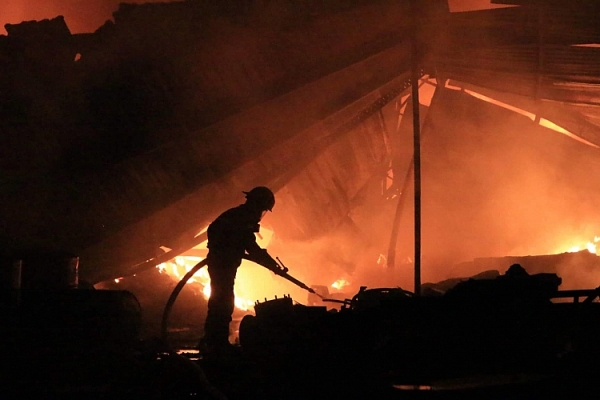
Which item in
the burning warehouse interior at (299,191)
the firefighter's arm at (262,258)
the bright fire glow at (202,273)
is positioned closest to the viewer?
the burning warehouse interior at (299,191)

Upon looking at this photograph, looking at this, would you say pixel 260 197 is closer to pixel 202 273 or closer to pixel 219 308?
pixel 219 308

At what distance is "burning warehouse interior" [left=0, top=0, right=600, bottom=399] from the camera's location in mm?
4426

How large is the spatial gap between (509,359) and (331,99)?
5.60m

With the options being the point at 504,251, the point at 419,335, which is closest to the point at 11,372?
the point at 419,335

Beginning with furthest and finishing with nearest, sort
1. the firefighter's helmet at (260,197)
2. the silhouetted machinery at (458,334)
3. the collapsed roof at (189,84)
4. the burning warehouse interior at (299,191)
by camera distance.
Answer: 1. the collapsed roof at (189,84)
2. the firefighter's helmet at (260,197)
3. the burning warehouse interior at (299,191)
4. the silhouetted machinery at (458,334)

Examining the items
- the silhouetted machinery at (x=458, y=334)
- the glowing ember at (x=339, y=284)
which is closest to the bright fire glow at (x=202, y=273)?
the glowing ember at (x=339, y=284)

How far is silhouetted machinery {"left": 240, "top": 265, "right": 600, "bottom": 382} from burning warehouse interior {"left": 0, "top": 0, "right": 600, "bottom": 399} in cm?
2

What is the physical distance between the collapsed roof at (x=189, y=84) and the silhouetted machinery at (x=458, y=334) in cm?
397

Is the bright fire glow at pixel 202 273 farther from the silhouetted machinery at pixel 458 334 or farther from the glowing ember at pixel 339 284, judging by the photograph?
the silhouetted machinery at pixel 458 334

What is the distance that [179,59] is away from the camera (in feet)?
24.8

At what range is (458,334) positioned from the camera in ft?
14.6

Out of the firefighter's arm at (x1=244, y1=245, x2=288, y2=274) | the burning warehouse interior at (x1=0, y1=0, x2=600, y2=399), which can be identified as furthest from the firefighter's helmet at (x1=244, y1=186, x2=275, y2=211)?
the burning warehouse interior at (x1=0, y1=0, x2=600, y2=399)

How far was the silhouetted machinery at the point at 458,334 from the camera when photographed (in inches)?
170

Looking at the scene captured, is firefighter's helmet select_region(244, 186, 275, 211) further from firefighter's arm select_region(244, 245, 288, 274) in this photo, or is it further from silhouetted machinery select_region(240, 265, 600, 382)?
silhouetted machinery select_region(240, 265, 600, 382)
